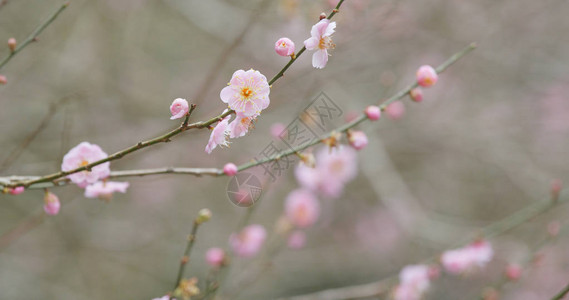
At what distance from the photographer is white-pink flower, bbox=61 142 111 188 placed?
4.12ft

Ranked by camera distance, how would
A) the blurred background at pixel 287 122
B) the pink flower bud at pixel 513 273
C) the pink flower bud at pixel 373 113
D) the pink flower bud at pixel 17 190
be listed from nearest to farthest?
1. the pink flower bud at pixel 17 190
2. the pink flower bud at pixel 373 113
3. the pink flower bud at pixel 513 273
4. the blurred background at pixel 287 122

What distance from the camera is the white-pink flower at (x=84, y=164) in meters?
1.25

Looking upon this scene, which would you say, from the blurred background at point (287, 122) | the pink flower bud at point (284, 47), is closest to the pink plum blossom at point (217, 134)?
the pink flower bud at point (284, 47)

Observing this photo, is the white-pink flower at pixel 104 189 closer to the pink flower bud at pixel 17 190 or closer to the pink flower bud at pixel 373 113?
the pink flower bud at pixel 17 190

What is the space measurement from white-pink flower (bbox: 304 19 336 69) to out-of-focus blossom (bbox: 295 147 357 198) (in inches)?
60.6

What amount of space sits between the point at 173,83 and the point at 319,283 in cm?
233

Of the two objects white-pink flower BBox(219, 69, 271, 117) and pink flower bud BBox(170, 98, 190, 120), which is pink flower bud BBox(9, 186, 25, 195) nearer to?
pink flower bud BBox(170, 98, 190, 120)

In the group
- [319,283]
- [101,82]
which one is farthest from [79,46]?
[319,283]

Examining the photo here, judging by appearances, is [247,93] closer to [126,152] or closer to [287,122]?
[126,152]

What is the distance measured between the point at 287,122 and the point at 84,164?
8.68 feet

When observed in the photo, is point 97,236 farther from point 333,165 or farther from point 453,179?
point 453,179

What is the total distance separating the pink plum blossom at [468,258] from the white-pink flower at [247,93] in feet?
5.01

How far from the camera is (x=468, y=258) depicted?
7.35 feet

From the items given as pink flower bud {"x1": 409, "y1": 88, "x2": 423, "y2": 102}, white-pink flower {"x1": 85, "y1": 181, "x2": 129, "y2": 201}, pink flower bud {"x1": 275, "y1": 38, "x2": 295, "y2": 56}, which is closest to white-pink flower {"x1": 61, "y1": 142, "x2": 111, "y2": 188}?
white-pink flower {"x1": 85, "y1": 181, "x2": 129, "y2": 201}
